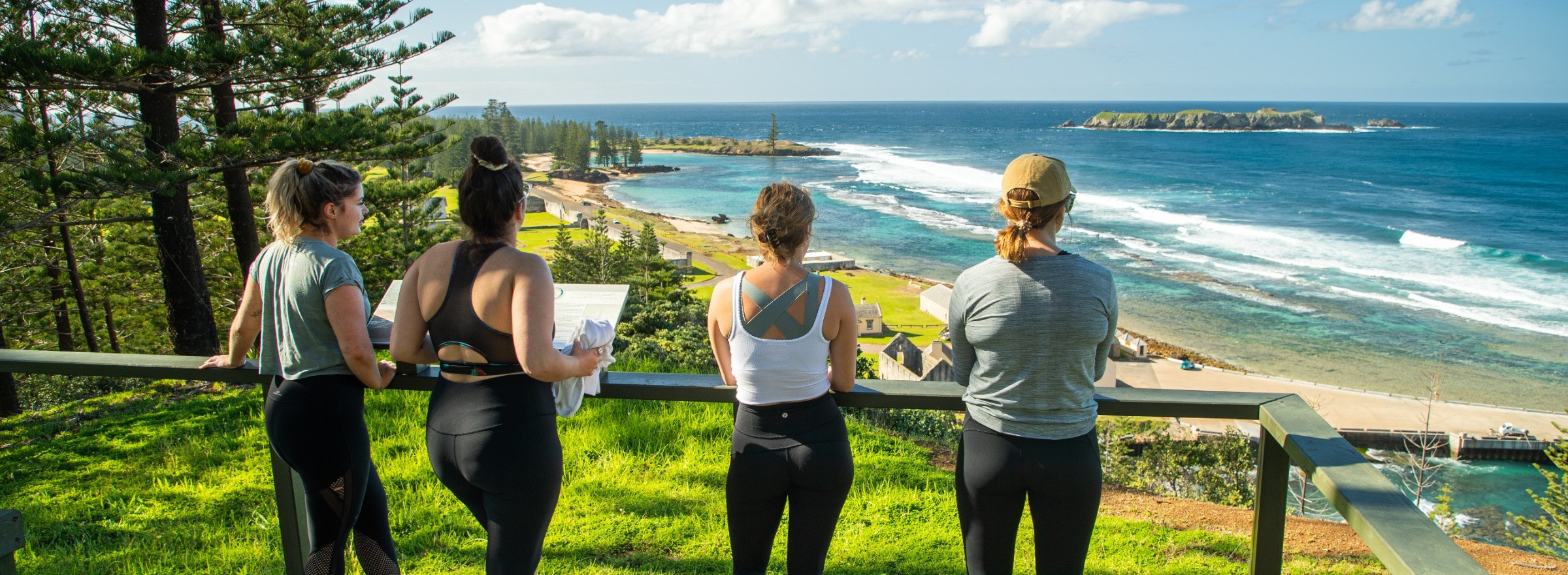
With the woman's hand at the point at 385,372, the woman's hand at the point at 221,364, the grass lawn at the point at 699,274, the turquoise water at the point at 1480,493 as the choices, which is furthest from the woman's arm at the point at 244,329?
the grass lawn at the point at 699,274

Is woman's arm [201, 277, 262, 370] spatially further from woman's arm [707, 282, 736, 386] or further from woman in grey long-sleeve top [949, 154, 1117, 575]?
woman in grey long-sleeve top [949, 154, 1117, 575]

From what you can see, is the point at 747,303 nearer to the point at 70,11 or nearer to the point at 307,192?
the point at 307,192

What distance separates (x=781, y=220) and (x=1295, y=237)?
1783 inches

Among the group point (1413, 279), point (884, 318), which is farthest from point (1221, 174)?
point (884, 318)

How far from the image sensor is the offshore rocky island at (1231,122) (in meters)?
119

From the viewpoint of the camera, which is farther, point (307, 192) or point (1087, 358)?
point (307, 192)

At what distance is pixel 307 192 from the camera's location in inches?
72.5

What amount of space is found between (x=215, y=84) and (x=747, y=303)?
342 inches

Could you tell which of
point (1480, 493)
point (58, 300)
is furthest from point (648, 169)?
point (1480, 493)

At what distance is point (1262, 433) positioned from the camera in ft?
6.07

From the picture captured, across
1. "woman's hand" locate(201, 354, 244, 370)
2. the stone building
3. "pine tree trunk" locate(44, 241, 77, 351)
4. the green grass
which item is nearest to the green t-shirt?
"woman's hand" locate(201, 354, 244, 370)

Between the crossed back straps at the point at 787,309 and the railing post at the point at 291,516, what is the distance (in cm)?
130

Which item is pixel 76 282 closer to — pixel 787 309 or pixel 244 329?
pixel 244 329

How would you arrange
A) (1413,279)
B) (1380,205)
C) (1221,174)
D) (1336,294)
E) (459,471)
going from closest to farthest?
(459,471) < (1336,294) < (1413,279) < (1380,205) < (1221,174)
